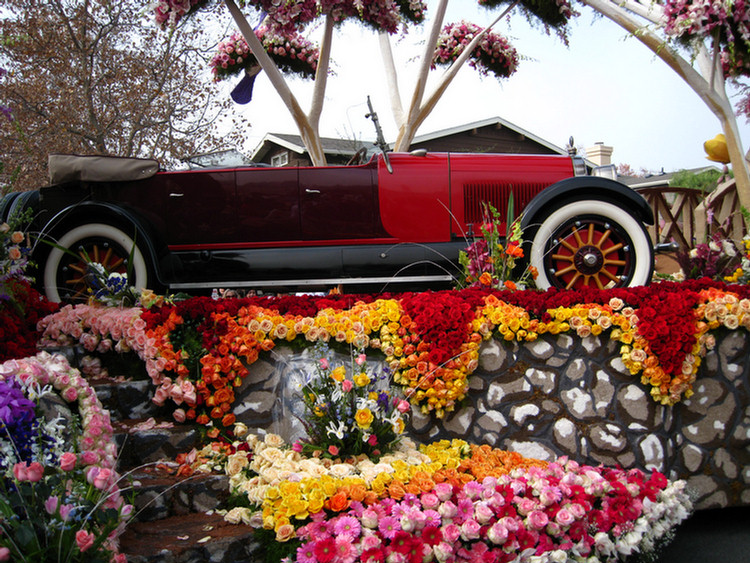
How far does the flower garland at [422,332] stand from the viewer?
126 inches

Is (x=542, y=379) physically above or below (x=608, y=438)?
above

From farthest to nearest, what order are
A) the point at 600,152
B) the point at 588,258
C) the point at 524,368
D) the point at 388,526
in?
1. the point at 600,152
2. the point at 588,258
3. the point at 524,368
4. the point at 388,526

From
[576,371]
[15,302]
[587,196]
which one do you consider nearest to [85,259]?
[15,302]

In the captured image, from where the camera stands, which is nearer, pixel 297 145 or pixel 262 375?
pixel 262 375

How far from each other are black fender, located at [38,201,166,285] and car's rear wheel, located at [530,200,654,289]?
9.12 ft

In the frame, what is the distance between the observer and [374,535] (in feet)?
7.61

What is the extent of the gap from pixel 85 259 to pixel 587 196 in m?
3.64

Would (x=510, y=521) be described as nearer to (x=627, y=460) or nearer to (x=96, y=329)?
(x=627, y=460)

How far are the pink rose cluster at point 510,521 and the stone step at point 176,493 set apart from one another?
63 centimetres

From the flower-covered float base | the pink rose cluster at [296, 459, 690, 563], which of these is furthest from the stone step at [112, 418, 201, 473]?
the pink rose cluster at [296, 459, 690, 563]

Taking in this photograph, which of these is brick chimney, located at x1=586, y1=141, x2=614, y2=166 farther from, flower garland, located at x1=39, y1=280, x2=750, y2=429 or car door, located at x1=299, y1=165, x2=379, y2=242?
flower garland, located at x1=39, y1=280, x2=750, y2=429

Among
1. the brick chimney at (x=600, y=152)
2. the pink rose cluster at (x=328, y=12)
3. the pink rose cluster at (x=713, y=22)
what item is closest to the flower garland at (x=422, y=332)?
the pink rose cluster at (x=328, y=12)

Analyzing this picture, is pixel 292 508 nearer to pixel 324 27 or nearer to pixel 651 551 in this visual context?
pixel 651 551

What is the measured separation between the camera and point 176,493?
8.93ft
